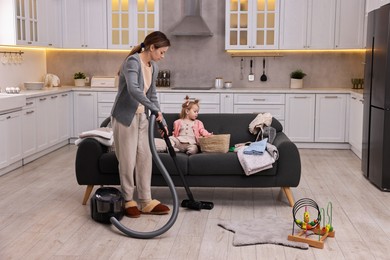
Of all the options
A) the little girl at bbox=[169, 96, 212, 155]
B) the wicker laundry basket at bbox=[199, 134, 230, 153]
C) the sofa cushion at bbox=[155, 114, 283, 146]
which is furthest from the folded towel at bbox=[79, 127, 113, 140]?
the wicker laundry basket at bbox=[199, 134, 230, 153]

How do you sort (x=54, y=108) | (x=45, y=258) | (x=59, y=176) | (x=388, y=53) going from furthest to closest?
(x=54, y=108)
(x=59, y=176)
(x=388, y=53)
(x=45, y=258)

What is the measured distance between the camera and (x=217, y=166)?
5.05 meters

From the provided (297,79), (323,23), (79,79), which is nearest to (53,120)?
(79,79)

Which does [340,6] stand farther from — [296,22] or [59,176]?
[59,176]

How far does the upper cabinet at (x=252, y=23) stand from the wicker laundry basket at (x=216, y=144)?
3.25 m

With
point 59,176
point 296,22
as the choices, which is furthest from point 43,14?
point 296,22

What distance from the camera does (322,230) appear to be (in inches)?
169

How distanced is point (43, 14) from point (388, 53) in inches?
179

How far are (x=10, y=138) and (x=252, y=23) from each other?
3.59 metres

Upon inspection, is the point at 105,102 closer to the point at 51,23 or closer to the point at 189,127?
the point at 51,23

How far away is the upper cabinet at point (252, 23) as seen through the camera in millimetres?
8195

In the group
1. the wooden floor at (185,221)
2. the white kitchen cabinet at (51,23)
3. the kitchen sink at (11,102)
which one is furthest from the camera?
the white kitchen cabinet at (51,23)

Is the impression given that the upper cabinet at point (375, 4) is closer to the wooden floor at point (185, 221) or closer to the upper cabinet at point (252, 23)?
the upper cabinet at point (252, 23)

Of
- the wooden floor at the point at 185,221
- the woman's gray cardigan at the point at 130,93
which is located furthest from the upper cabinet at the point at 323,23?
the woman's gray cardigan at the point at 130,93
